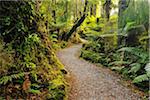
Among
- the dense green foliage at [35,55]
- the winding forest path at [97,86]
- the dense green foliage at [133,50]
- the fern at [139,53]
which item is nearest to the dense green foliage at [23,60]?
the dense green foliage at [35,55]

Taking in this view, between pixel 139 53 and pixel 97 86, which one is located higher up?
pixel 139 53

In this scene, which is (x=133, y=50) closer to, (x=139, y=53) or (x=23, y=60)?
(x=139, y=53)

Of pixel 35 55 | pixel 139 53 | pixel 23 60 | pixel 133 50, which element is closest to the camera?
pixel 23 60

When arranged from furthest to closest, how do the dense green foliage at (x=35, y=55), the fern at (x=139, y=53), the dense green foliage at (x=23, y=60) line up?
the fern at (x=139, y=53), the dense green foliage at (x=35, y=55), the dense green foliage at (x=23, y=60)

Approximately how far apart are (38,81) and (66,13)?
53.8ft

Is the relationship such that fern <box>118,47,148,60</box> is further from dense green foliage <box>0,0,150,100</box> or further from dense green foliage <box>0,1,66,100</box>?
dense green foliage <box>0,1,66,100</box>

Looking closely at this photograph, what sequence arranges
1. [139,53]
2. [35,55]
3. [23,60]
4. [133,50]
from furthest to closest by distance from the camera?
[133,50] → [139,53] → [35,55] → [23,60]

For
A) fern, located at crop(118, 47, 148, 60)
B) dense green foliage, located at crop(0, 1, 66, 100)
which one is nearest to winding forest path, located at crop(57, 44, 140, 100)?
dense green foliage, located at crop(0, 1, 66, 100)

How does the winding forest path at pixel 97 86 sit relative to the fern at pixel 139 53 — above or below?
below

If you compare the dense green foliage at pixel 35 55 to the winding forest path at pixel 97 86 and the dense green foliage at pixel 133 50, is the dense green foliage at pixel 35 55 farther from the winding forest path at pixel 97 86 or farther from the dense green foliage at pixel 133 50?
the winding forest path at pixel 97 86

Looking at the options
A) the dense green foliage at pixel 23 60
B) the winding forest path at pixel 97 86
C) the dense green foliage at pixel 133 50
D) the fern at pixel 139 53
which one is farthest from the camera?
the fern at pixel 139 53

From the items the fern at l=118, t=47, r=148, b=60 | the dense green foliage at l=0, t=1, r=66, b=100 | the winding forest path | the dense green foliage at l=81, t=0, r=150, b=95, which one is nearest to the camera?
the dense green foliage at l=0, t=1, r=66, b=100

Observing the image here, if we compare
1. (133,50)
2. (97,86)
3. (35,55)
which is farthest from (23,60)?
(133,50)

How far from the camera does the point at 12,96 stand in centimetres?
567
